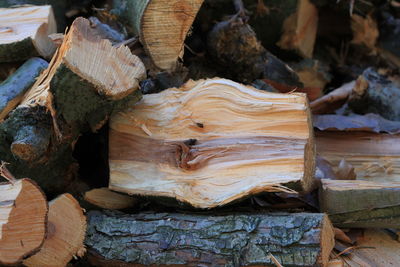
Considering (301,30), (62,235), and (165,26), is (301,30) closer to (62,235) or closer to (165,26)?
(165,26)

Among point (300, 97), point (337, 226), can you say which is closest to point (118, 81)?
point (300, 97)

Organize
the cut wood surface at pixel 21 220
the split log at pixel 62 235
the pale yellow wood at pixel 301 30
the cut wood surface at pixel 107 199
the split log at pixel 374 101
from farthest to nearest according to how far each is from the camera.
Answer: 1. the pale yellow wood at pixel 301 30
2. the split log at pixel 374 101
3. the cut wood surface at pixel 107 199
4. the split log at pixel 62 235
5. the cut wood surface at pixel 21 220

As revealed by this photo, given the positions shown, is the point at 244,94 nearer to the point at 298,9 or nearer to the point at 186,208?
the point at 186,208

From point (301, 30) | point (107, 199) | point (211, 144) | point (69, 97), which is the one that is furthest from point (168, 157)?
point (301, 30)

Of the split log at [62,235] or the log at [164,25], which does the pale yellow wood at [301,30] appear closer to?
the log at [164,25]

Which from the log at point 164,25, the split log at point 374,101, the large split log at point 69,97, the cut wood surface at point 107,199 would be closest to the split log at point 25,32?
the large split log at point 69,97

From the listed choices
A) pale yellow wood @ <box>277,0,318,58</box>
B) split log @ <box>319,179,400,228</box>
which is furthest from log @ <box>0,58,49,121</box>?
pale yellow wood @ <box>277,0,318,58</box>
